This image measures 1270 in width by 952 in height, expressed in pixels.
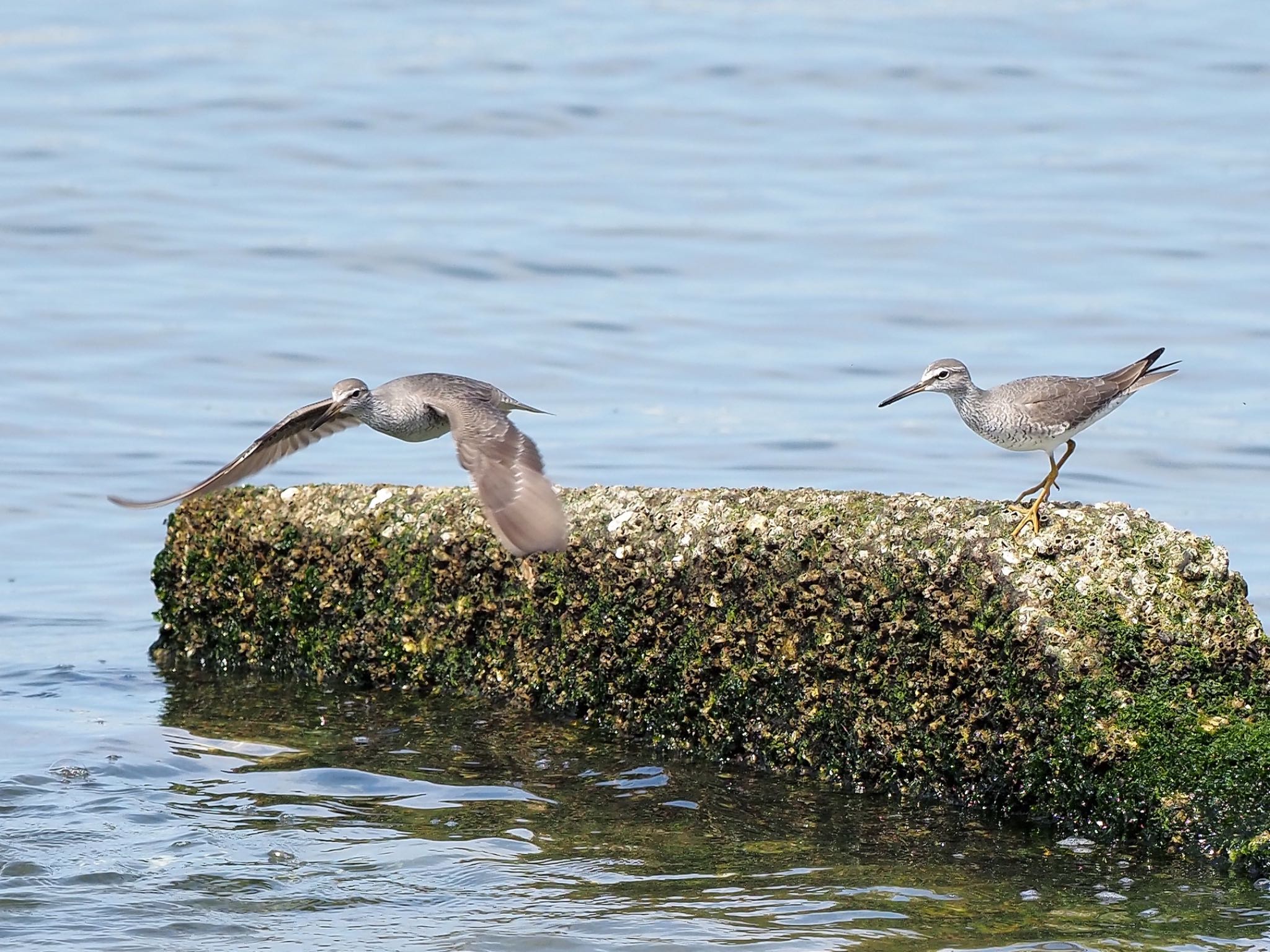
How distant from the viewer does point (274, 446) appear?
303 inches

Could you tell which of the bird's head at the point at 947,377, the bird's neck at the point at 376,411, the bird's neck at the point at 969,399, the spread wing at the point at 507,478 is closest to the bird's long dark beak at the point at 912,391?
the bird's head at the point at 947,377

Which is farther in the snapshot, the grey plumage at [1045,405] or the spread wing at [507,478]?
the grey plumage at [1045,405]

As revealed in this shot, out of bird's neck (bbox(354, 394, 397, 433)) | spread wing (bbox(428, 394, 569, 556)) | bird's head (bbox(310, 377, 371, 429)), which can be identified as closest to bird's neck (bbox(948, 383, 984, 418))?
A: spread wing (bbox(428, 394, 569, 556))

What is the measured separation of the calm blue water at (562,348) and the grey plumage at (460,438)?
1.16 m

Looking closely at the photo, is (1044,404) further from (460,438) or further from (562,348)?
(562,348)

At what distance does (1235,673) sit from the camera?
5.96m

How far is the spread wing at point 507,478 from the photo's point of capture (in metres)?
6.08

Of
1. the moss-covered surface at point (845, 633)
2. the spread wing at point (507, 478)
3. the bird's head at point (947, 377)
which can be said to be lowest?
the moss-covered surface at point (845, 633)

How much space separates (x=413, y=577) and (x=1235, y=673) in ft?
11.6

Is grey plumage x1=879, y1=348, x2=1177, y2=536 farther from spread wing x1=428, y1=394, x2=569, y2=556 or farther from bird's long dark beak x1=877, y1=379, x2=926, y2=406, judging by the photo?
spread wing x1=428, y1=394, x2=569, y2=556

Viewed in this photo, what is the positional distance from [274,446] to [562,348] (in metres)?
7.86

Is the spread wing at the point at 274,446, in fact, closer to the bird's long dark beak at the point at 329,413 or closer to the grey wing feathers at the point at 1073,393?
the bird's long dark beak at the point at 329,413

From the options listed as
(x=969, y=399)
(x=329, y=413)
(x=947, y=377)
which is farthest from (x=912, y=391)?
(x=329, y=413)

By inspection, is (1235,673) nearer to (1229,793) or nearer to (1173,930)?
(1229,793)
